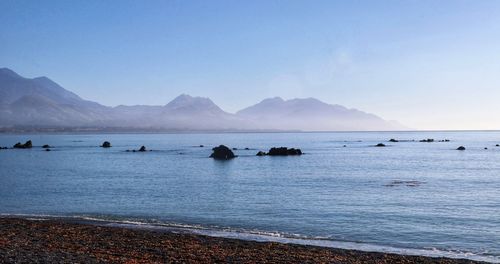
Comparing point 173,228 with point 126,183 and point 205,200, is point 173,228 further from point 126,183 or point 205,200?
point 126,183

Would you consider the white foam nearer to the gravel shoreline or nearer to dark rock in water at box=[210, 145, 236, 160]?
the gravel shoreline

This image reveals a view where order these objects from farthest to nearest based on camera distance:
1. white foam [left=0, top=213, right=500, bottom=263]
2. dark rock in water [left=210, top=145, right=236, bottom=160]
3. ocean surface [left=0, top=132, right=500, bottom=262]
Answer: dark rock in water [left=210, top=145, right=236, bottom=160] → ocean surface [left=0, top=132, right=500, bottom=262] → white foam [left=0, top=213, right=500, bottom=263]

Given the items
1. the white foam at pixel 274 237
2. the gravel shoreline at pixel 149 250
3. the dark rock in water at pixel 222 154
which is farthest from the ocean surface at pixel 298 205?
the dark rock in water at pixel 222 154

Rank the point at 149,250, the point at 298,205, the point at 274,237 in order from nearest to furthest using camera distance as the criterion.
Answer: the point at 149,250 → the point at 274,237 → the point at 298,205

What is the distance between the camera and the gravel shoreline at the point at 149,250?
2248 cm

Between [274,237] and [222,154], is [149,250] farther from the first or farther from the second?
[222,154]

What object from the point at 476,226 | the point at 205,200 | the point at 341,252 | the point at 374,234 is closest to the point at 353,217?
the point at 374,234

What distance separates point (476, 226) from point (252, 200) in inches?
873

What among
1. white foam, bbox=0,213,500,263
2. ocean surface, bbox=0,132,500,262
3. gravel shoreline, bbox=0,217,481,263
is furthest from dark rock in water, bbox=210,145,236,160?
gravel shoreline, bbox=0,217,481,263

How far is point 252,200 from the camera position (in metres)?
49.9

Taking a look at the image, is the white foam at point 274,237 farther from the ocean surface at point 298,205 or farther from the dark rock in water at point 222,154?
the dark rock in water at point 222,154

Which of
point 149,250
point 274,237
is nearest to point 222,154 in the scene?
point 274,237

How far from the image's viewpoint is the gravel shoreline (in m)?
22.5

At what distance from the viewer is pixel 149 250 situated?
83.4 feet
